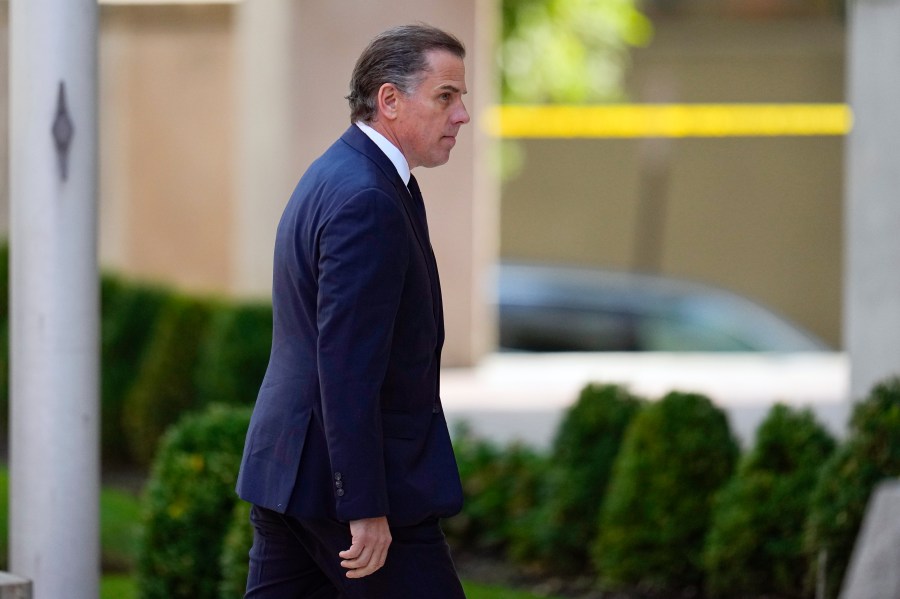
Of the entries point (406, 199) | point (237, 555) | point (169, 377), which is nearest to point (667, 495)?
point (237, 555)

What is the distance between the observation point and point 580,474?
5.50m

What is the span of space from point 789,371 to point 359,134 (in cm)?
835

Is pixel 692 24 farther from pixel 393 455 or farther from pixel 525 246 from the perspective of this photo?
pixel 393 455

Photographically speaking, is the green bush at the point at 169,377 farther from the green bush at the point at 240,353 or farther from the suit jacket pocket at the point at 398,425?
the suit jacket pocket at the point at 398,425

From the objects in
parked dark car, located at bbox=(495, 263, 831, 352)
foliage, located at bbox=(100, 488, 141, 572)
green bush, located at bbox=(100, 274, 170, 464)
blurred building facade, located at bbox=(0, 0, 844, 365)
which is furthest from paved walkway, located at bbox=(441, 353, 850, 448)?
foliage, located at bbox=(100, 488, 141, 572)

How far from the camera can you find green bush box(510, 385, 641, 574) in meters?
5.48

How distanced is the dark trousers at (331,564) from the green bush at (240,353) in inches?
163

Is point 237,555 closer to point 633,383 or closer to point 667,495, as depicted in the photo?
point 667,495

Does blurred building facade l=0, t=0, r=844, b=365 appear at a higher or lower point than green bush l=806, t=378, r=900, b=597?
higher

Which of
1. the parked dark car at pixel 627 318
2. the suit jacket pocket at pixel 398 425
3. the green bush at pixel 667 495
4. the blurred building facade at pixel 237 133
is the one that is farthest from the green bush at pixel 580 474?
the parked dark car at pixel 627 318

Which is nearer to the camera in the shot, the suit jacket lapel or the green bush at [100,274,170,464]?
the suit jacket lapel

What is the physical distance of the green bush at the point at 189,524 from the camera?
4.78 metres

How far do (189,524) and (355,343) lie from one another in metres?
2.20

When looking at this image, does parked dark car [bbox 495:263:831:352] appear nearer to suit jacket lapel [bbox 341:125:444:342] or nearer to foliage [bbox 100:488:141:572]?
foliage [bbox 100:488:141:572]
